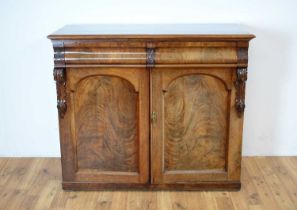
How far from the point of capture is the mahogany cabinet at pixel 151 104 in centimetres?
240

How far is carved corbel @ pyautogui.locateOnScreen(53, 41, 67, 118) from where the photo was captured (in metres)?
2.40

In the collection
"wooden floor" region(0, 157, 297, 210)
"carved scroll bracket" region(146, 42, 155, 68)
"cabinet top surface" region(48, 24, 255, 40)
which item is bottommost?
"wooden floor" region(0, 157, 297, 210)

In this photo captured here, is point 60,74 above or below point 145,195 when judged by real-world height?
above

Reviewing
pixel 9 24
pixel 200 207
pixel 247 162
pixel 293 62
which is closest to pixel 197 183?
pixel 200 207

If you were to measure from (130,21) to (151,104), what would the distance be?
682mm

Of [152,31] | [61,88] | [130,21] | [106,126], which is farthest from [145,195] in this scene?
[130,21]

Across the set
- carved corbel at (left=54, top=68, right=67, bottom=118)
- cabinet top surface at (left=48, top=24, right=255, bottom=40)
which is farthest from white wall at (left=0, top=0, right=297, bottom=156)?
carved corbel at (left=54, top=68, right=67, bottom=118)

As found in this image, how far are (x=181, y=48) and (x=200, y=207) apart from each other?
91 centimetres

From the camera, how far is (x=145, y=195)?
8.63ft

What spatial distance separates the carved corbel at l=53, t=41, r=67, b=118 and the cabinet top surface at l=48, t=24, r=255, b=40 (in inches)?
2.7

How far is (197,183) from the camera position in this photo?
2.65 m

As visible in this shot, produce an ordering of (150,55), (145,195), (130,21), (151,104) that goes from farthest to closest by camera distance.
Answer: (130,21)
(145,195)
(151,104)
(150,55)

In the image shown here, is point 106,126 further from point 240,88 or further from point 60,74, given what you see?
point 240,88

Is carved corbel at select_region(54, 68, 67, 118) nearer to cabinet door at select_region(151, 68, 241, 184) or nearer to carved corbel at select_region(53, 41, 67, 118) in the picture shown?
carved corbel at select_region(53, 41, 67, 118)
